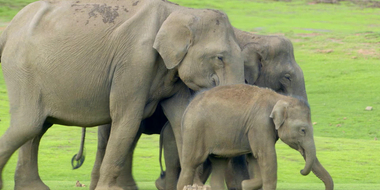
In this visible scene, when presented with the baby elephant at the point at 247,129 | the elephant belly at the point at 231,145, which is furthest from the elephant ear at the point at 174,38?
the elephant belly at the point at 231,145

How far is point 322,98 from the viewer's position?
69.2 ft

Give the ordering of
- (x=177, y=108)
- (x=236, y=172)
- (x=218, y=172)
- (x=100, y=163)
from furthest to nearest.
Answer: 1. (x=100, y=163)
2. (x=236, y=172)
3. (x=177, y=108)
4. (x=218, y=172)

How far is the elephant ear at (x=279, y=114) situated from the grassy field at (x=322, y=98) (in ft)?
6.61

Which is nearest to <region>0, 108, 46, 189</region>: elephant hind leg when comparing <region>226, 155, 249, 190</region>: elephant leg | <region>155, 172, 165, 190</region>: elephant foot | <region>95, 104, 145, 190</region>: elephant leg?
<region>95, 104, 145, 190</region>: elephant leg

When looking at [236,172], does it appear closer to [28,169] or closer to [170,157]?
[170,157]

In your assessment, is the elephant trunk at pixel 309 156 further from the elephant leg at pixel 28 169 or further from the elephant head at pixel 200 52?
the elephant leg at pixel 28 169

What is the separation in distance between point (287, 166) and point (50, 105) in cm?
478

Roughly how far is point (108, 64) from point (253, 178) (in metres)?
1.87

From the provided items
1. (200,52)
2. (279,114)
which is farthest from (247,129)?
(200,52)

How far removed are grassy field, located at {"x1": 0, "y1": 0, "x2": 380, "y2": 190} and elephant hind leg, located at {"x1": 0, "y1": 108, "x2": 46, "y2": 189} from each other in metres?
1.13

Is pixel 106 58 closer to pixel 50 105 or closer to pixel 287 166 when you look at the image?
pixel 50 105

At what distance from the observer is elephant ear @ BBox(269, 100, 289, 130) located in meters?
7.17

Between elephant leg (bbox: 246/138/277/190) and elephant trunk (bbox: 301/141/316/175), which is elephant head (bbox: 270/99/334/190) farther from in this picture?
elephant leg (bbox: 246/138/277/190)

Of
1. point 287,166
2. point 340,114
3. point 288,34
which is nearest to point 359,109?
point 340,114
